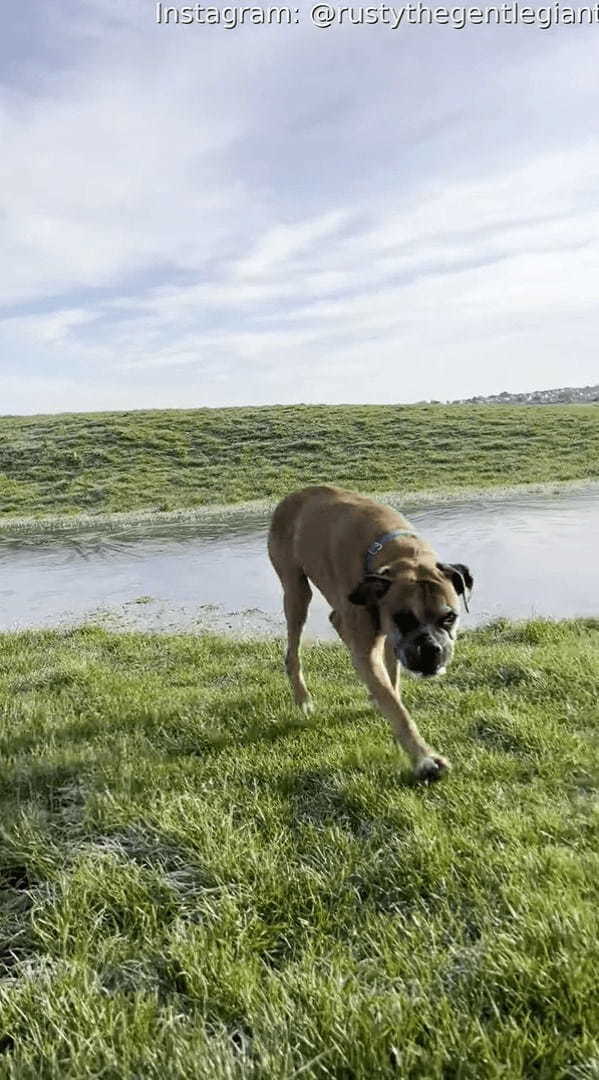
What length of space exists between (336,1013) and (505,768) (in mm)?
2165

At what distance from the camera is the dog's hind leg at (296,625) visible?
19.6 feet

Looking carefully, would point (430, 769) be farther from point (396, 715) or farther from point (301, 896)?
point (301, 896)

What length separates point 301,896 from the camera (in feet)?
10.1

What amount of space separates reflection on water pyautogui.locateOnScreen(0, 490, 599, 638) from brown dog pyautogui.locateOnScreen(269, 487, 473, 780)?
3095 millimetres

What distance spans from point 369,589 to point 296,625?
2.02 metres

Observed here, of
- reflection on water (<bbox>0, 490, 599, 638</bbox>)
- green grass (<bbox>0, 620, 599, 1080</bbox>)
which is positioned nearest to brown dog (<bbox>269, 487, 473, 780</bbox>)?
green grass (<bbox>0, 620, 599, 1080</bbox>)

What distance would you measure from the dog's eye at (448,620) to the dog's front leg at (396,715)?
59cm

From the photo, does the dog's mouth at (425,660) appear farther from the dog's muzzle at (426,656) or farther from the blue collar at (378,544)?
the blue collar at (378,544)

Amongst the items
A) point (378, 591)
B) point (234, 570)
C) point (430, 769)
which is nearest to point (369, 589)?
point (378, 591)

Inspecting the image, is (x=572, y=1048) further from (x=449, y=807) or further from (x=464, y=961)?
(x=449, y=807)

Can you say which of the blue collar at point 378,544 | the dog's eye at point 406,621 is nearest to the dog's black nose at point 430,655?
the dog's eye at point 406,621

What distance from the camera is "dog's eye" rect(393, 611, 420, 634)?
4352 millimetres

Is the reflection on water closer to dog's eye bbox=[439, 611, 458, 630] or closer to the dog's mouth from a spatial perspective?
dog's eye bbox=[439, 611, 458, 630]

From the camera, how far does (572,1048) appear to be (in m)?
2.14
